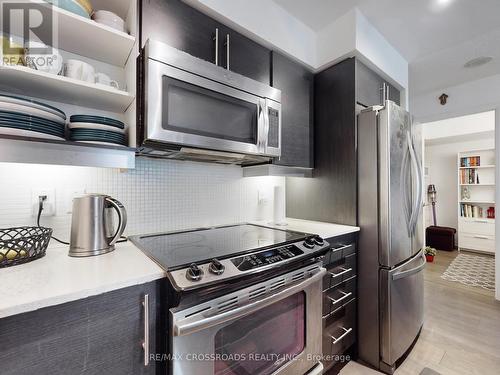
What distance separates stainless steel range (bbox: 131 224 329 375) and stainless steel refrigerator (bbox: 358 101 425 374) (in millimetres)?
524

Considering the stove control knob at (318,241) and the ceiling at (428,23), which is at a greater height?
the ceiling at (428,23)

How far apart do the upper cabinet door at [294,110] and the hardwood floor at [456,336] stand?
152 centimetres

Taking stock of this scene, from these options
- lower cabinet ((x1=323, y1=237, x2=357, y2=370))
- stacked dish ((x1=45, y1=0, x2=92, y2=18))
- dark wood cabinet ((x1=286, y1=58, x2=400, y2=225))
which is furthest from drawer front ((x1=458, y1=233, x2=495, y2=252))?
stacked dish ((x1=45, y1=0, x2=92, y2=18))

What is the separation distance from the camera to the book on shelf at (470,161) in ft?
14.0

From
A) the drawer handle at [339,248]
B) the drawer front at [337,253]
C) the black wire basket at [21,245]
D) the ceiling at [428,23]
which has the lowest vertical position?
the drawer front at [337,253]

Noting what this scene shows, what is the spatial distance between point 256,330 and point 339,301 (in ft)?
2.41

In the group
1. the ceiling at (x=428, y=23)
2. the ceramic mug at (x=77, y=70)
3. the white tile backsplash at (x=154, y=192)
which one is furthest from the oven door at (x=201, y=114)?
the ceiling at (x=428, y=23)

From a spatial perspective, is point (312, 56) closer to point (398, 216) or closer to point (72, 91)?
point (398, 216)

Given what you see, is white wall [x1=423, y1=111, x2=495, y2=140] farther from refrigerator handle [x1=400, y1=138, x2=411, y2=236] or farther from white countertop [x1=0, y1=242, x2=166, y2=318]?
white countertop [x1=0, y1=242, x2=166, y2=318]

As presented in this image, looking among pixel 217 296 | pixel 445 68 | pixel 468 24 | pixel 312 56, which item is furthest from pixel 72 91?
pixel 445 68

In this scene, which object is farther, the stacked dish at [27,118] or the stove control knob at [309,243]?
the stove control knob at [309,243]

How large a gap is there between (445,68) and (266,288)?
288 cm


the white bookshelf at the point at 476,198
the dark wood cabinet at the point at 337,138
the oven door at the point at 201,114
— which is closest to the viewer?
the oven door at the point at 201,114

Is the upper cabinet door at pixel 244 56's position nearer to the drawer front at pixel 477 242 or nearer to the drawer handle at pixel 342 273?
the drawer handle at pixel 342 273
